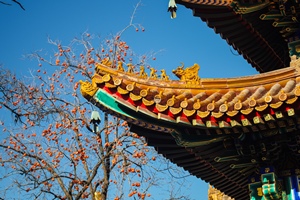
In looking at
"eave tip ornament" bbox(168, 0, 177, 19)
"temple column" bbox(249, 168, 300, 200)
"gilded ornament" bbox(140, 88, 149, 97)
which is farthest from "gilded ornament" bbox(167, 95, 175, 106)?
"temple column" bbox(249, 168, 300, 200)

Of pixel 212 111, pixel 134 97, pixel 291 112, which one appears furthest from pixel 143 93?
pixel 291 112

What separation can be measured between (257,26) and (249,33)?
33cm

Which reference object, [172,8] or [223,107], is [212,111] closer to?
[223,107]

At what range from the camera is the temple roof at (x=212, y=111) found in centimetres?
668

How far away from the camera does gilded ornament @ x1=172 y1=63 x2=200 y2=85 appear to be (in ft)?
24.1

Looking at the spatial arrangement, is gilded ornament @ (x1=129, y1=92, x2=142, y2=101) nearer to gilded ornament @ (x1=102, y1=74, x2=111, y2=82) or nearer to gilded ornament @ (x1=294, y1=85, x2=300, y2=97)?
gilded ornament @ (x1=102, y1=74, x2=111, y2=82)

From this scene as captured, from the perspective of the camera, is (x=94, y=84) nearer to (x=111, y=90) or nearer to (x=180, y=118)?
(x=111, y=90)

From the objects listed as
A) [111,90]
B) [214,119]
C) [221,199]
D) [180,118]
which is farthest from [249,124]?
[221,199]

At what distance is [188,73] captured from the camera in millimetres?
7441

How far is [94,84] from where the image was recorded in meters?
6.93

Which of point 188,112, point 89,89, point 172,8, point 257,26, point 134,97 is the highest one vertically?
point 257,26

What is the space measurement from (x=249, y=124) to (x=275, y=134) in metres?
0.70

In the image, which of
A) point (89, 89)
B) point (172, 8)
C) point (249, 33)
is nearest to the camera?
point (89, 89)

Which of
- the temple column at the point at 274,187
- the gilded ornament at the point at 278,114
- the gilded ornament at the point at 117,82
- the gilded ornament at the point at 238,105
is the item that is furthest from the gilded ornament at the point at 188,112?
the temple column at the point at 274,187
